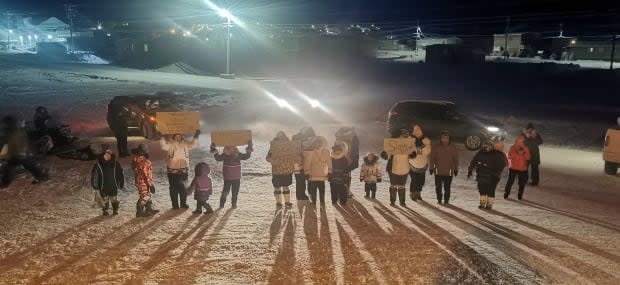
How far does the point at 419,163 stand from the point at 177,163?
442 centimetres

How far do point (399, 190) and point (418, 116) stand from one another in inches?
311

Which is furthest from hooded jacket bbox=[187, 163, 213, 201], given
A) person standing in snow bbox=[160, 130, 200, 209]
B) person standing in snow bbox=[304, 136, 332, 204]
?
person standing in snow bbox=[304, 136, 332, 204]

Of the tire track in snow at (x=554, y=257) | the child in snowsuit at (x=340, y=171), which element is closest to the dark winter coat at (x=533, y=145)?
the tire track in snow at (x=554, y=257)

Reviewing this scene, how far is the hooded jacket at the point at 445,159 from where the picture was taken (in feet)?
31.0

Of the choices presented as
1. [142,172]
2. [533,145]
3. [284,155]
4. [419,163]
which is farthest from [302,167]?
[533,145]

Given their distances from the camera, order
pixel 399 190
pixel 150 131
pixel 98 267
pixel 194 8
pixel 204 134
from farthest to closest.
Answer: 1. pixel 194 8
2. pixel 204 134
3. pixel 150 131
4. pixel 399 190
5. pixel 98 267

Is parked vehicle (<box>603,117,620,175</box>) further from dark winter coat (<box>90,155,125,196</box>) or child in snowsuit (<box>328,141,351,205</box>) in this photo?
dark winter coat (<box>90,155,125,196</box>)

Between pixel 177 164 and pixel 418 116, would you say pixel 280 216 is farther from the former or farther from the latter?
pixel 418 116

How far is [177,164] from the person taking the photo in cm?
870

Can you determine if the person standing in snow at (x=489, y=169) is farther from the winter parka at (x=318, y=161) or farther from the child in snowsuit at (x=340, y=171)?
the winter parka at (x=318, y=161)

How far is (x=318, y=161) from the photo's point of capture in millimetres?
9125

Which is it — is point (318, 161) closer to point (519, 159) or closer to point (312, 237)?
point (312, 237)

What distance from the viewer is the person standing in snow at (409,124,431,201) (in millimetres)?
9477

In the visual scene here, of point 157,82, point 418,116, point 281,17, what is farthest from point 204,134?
point 281,17
